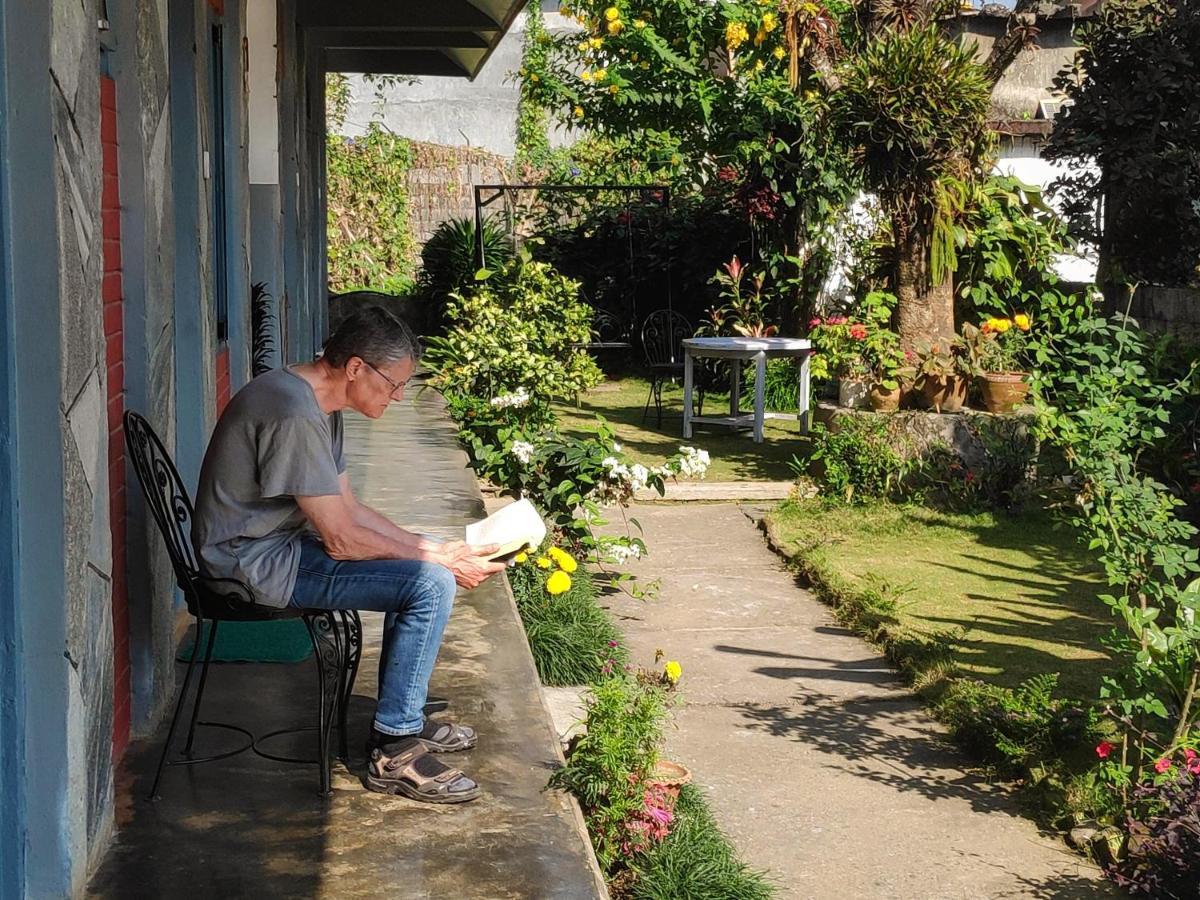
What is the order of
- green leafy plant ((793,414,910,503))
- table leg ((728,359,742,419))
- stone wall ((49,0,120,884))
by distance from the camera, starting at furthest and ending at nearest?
table leg ((728,359,742,419)), green leafy plant ((793,414,910,503)), stone wall ((49,0,120,884))

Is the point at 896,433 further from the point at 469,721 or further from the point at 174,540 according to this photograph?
the point at 174,540

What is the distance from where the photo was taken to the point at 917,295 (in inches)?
375

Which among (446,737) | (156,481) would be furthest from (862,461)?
(156,481)

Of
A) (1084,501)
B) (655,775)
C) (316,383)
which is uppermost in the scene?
(316,383)

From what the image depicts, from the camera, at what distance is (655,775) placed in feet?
13.2

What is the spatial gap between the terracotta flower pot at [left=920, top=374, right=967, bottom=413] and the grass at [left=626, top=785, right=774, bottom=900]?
583cm

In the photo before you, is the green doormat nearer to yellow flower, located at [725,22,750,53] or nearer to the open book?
the open book

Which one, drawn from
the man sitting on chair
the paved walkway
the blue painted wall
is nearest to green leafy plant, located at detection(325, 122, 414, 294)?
the paved walkway

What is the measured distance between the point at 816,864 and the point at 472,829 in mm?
1254

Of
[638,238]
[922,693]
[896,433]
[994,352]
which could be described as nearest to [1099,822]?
[922,693]

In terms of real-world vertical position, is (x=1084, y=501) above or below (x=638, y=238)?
below

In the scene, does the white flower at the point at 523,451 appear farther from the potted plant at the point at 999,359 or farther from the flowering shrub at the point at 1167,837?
the potted plant at the point at 999,359

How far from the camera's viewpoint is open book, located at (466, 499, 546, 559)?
12.4ft

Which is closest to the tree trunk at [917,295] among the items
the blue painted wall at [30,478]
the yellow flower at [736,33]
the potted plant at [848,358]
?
the potted plant at [848,358]
